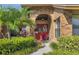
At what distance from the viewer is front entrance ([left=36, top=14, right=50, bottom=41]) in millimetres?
10984

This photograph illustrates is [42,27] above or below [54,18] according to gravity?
below

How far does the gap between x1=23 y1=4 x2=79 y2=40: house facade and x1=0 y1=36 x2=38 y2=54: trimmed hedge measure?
40cm

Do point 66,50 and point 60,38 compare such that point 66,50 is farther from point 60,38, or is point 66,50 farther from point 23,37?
point 23,37

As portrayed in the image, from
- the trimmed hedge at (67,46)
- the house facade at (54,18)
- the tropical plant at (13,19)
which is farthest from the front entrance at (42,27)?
the trimmed hedge at (67,46)

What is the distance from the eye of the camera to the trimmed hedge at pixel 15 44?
1086 cm

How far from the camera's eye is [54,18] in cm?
1121

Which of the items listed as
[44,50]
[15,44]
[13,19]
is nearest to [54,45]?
[44,50]

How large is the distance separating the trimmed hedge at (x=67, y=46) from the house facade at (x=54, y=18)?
18cm

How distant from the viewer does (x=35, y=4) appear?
1073cm

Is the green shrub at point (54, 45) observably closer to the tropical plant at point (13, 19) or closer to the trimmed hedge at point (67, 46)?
the trimmed hedge at point (67, 46)

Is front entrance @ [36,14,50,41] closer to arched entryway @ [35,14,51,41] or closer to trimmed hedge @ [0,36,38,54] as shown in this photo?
arched entryway @ [35,14,51,41]

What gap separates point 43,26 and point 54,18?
1.34 ft

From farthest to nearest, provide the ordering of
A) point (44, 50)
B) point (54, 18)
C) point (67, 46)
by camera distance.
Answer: point (54, 18) < point (67, 46) < point (44, 50)

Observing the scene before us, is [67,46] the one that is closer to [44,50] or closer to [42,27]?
[44,50]
